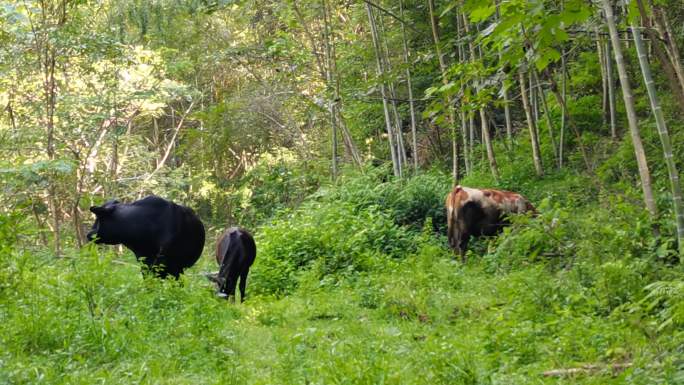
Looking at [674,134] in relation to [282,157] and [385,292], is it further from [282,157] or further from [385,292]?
[282,157]

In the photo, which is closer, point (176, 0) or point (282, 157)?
point (176, 0)

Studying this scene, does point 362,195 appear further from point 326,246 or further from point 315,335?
point 315,335

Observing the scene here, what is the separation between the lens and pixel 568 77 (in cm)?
1641

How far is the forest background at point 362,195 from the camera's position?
514cm

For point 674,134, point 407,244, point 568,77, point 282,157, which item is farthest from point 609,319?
point 282,157

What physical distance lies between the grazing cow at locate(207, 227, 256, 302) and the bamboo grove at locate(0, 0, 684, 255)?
1883mm

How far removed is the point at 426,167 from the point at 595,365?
14320 mm

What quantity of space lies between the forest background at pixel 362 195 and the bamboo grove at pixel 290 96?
9cm

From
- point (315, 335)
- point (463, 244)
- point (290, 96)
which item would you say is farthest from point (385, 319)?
point (290, 96)

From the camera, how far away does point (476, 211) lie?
11352mm

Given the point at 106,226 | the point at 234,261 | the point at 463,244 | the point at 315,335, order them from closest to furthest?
the point at 315,335, the point at 106,226, the point at 234,261, the point at 463,244

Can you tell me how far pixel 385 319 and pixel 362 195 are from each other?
6357 mm

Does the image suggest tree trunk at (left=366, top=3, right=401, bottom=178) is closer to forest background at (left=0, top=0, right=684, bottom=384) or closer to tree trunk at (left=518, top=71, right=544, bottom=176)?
forest background at (left=0, top=0, right=684, bottom=384)

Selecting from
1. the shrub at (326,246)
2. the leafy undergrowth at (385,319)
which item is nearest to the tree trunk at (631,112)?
the leafy undergrowth at (385,319)
